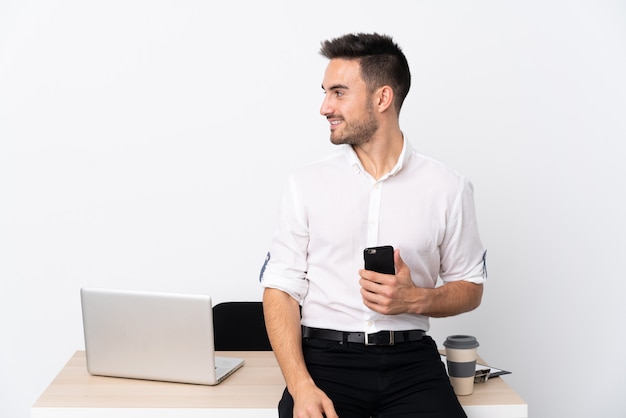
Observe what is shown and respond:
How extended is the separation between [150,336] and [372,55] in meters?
1.19

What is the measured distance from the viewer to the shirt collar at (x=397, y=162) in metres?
2.60

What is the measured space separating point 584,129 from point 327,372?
2.41m

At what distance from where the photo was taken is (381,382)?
2.36 m

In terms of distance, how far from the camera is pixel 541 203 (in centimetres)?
416

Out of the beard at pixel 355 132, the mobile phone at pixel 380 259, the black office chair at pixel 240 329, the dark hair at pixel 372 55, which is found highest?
the dark hair at pixel 372 55

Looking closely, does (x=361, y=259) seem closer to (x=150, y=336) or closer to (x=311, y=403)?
(x=311, y=403)

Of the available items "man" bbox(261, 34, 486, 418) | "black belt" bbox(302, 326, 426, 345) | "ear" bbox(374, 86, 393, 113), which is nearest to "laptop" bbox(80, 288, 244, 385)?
"man" bbox(261, 34, 486, 418)

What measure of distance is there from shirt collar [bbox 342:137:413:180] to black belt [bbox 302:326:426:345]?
0.52 metres

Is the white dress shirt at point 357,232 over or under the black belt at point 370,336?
over

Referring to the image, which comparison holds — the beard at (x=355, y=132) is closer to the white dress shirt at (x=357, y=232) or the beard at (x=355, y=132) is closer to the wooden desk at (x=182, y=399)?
the white dress shirt at (x=357, y=232)

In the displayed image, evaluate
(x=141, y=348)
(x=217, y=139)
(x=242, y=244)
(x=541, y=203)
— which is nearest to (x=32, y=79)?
(x=217, y=139)

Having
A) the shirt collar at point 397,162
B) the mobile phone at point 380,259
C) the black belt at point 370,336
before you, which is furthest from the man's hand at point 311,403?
the shirt collar at point 397,162

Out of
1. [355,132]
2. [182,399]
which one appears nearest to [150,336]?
[182,399]

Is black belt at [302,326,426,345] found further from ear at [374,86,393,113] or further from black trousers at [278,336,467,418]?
ear at [374,86,393,113]
